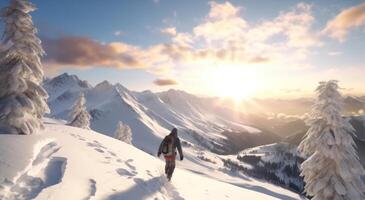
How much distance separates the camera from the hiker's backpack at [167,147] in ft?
53.3

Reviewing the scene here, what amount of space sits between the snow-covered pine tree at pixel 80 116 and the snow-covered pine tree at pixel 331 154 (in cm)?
4760

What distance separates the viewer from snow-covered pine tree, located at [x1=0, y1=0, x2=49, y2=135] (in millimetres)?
19922

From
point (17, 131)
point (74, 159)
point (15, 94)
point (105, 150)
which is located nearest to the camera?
point (74, 159)

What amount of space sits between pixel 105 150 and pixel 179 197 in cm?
604

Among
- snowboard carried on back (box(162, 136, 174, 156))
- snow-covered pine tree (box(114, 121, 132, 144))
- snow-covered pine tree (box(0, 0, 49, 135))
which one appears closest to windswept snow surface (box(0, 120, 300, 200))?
snowboard carried on back (box(162, 136, 174, 156))

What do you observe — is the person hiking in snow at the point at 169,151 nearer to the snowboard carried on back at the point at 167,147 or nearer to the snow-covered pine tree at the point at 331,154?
the snowboard carried on back at the point at 167,147

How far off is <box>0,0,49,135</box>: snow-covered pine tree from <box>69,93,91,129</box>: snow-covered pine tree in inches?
1600

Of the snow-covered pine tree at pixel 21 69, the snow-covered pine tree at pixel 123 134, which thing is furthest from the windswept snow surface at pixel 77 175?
the snow-covered pine tree at pixel 123 134

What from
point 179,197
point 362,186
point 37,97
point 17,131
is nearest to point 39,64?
point 37,97

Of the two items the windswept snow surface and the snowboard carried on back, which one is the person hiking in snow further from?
the windswept snow surface

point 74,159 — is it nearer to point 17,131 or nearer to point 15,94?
point 17,131

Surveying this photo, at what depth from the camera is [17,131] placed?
19000mm

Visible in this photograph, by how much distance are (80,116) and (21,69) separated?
4323 centimetres

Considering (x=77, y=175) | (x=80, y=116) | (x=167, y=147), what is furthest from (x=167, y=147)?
(x=80, y=116)
